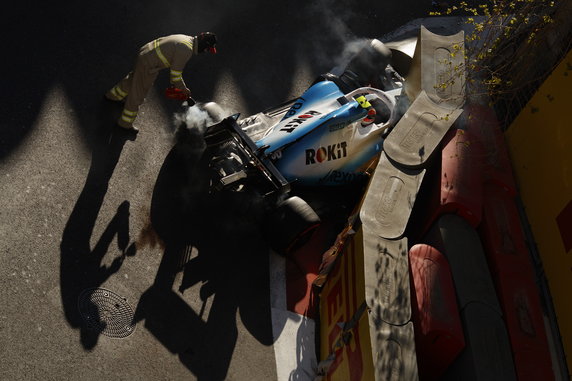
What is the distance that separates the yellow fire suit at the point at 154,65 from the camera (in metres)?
9.01

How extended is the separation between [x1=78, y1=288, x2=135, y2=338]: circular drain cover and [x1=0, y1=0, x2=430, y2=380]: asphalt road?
0.21 ft

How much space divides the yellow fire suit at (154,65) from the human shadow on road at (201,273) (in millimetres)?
919

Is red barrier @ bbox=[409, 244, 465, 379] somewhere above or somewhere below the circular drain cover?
above

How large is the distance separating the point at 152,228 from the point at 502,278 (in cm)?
477

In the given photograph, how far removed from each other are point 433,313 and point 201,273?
3.14 metres

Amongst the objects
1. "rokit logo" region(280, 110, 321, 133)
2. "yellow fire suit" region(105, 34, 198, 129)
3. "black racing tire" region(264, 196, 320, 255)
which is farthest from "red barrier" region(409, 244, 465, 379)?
"yellow fire suit" region(105, 34, 198, 129)

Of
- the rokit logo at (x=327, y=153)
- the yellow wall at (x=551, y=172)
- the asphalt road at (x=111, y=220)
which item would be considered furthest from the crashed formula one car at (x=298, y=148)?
the yellow wall at (x=551, y=172)

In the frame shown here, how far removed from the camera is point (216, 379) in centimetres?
779

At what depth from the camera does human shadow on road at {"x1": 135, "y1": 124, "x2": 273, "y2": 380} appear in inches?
313

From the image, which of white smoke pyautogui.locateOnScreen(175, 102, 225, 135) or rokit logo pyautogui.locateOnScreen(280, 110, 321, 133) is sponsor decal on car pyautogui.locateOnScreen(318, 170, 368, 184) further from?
white smoke pyautogui.locateOnScreen(175, 102, 225, 135)

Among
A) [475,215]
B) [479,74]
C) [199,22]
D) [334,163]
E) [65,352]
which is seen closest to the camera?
[65,352]

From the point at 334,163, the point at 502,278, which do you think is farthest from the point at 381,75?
the point at 502,278

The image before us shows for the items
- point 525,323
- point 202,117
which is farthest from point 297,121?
point 525,323

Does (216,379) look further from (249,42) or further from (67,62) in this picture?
(249,42)
